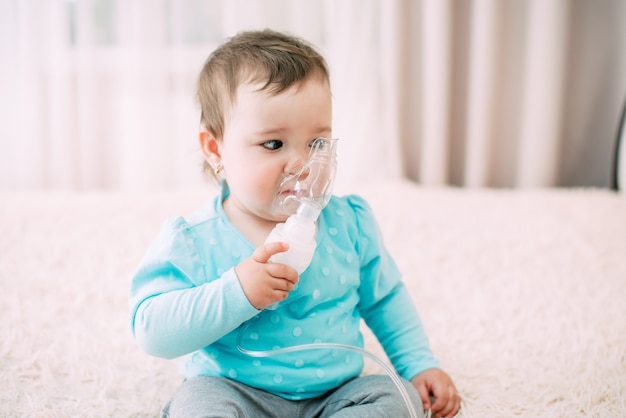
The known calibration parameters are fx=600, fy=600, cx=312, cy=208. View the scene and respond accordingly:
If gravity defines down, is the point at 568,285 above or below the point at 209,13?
below

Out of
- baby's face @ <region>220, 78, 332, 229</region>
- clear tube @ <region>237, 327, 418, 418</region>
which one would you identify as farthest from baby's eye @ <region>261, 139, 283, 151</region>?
clear tube @ <region>237, 327, 418, 418</region>

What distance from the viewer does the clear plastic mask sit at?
842 mm

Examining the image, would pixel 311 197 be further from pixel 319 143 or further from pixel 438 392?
pixel 438 392

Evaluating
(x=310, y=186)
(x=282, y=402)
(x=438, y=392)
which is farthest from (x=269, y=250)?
(x=438, y=392)

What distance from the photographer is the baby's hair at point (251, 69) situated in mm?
836

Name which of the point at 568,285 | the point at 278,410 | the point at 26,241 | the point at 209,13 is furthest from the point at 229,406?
the point at 209,13

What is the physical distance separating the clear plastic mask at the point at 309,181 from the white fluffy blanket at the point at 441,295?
369 millimetres

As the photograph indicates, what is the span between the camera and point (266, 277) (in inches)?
29.9

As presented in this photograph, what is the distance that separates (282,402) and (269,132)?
0.38 meters

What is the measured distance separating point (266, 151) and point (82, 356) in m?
0.54

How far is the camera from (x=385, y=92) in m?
2.12

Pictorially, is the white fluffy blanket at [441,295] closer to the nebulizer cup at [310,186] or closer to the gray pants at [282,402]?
the gray pants at [282,402]

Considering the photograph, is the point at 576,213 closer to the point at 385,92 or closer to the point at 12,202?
the point at 385,92

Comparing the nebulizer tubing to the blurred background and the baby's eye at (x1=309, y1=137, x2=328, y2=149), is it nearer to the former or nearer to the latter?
the baby's eye at (x1=309, y1=137, x2=328, y2=149)
